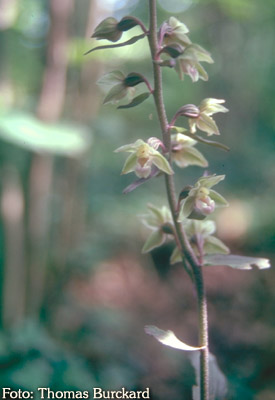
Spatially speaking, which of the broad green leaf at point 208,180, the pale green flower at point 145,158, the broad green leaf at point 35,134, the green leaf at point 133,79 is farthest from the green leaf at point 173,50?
the broad green leaf at point 35,134

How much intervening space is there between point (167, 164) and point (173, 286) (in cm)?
423

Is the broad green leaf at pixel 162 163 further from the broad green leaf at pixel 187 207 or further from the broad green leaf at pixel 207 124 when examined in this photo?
the broad green leaf at pixel 207 124

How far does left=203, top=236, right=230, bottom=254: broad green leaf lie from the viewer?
1.21m

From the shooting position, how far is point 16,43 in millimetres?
7012

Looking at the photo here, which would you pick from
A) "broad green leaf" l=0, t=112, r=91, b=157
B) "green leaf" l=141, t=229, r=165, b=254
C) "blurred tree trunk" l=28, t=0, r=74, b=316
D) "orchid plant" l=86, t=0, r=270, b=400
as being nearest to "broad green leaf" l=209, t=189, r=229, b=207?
"orchid plant" l=86, t=0, r=270, b=400

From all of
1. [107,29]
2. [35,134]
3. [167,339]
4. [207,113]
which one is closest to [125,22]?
[107,29]

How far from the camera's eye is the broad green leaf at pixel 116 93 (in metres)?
1.19

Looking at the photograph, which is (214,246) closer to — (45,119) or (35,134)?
(35,134)

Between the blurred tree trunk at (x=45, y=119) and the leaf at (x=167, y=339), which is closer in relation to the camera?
the leaf at (x=167, y=339)

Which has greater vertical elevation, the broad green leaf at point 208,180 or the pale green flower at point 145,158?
the pale green flower at point 145,158

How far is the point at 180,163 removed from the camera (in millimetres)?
1263

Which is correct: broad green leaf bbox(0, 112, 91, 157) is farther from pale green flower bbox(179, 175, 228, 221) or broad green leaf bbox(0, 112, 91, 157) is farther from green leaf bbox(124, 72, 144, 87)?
pale green flower bbox(179, 175, 228, 221)

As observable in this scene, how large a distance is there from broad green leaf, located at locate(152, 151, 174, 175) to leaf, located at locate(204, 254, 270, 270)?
0.94 feet

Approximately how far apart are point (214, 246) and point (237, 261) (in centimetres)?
10
